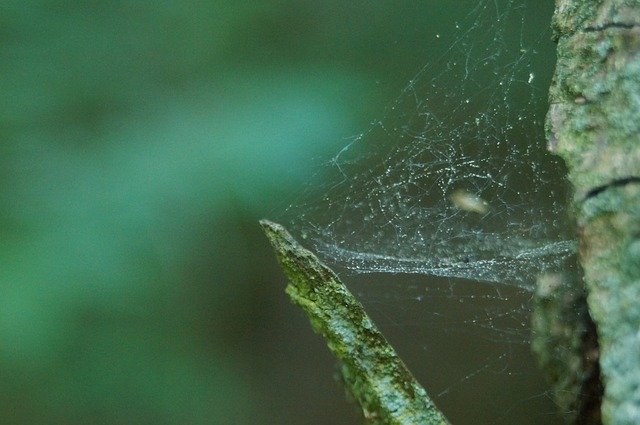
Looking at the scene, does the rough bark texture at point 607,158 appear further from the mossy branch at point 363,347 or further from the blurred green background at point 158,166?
the blurred green background at point 158,166

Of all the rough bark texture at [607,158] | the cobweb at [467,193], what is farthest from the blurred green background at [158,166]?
the rough bark texture at [607,158]

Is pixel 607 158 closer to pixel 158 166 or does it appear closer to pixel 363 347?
pixel 363 347

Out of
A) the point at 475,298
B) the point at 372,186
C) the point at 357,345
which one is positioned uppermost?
the point at 372,186

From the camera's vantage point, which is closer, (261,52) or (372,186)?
(372,186)

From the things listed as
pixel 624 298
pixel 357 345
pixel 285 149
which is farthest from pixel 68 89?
pixel 624 298

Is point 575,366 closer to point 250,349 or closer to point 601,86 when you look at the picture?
point 601,86

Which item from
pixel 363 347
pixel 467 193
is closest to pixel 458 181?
pixel 467 193

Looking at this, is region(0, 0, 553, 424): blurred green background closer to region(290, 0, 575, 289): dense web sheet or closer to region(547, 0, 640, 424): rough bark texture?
region(290, 0, 575, 289): dense web sheet

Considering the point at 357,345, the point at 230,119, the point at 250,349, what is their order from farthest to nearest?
the point at 250,349
the point at 230,119
the point at 357,345
